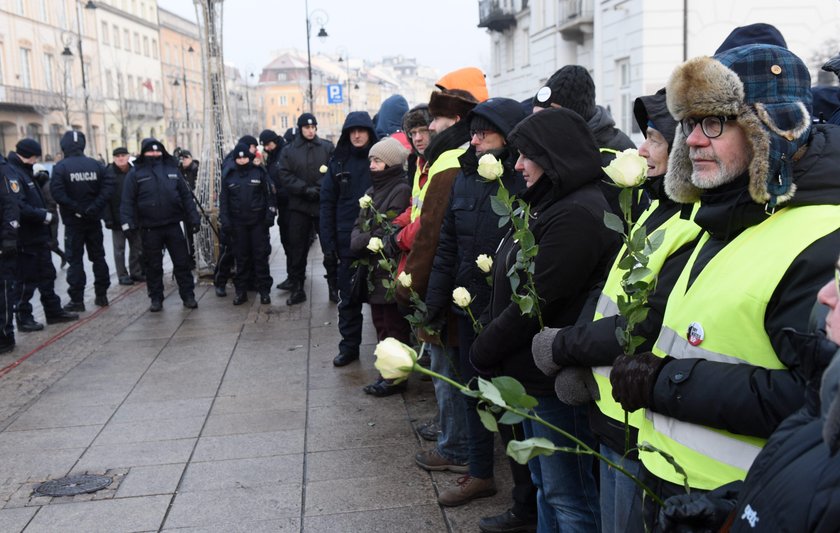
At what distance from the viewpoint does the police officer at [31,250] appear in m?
9.04

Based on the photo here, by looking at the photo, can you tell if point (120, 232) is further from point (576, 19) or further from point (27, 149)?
point (576, 19)

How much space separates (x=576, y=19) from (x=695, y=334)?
81.4 feet

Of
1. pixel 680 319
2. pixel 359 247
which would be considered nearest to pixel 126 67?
pixel 359 247

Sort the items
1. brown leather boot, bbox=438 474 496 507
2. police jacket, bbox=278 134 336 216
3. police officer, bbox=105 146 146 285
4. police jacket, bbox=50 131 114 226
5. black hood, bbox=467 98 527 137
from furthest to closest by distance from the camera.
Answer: police officer, bbox=105 146 146 285
police jacket, bbox=50 131 114 226
police jacket, bbox=278 134 336 216
brown leather boot, bbox=438 474 496 507
black hood, bbox=467 98 527 137

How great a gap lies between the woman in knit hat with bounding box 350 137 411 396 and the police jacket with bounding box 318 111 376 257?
1359 millimetres

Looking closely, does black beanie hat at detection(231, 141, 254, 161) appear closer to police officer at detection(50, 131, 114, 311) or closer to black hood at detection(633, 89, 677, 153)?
police officer at detection(50, 131, 114, 311)

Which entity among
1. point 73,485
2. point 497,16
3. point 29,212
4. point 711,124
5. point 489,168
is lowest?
point 73,485

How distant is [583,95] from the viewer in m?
4.44

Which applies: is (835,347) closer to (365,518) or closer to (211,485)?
(365,518)

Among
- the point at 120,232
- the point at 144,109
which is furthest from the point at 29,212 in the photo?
the point at 144,109

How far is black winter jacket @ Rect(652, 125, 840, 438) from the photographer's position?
6.02ft

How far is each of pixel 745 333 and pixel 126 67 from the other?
67.9 m

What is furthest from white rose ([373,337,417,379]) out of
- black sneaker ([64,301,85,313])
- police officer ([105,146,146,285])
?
police officer ([105,146,146,285])

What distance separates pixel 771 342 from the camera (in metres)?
1.90
